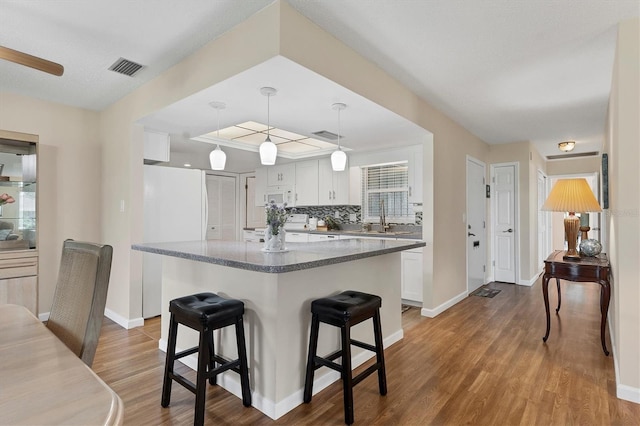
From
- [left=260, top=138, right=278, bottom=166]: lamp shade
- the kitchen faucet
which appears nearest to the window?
the kitchen faucet

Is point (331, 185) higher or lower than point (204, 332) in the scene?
higher

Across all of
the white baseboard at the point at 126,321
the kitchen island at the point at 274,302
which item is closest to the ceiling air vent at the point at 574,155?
the kitchen island at the point at 274,302

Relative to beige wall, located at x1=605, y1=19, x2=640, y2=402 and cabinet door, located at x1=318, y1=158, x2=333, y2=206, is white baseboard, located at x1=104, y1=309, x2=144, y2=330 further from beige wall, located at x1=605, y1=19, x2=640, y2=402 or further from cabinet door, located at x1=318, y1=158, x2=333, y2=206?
beige wall, located at x1=605, y1=19, x2=640, y2=402

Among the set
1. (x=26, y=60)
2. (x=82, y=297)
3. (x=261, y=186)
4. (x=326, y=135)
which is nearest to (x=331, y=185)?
(x=326, y=135)

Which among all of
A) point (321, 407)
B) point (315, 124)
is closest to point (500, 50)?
point (315, 124)

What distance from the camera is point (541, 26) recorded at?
222 centimetres

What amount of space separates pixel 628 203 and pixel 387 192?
303 cm

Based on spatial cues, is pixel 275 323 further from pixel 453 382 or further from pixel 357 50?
pixel 357 50

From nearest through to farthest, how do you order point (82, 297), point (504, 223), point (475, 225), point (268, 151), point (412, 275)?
point (82, 297), point (268, 151), point (412, 275), point (475, 225), point (504, 223)

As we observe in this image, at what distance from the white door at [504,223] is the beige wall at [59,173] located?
5605 millimetres

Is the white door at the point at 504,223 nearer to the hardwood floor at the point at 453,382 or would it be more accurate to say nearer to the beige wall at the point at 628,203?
the hardwood floor at the point at 453,382

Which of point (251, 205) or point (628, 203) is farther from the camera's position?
point (251, 205)

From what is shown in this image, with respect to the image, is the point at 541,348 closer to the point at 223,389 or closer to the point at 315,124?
the point at 223,389

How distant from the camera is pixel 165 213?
377cm
